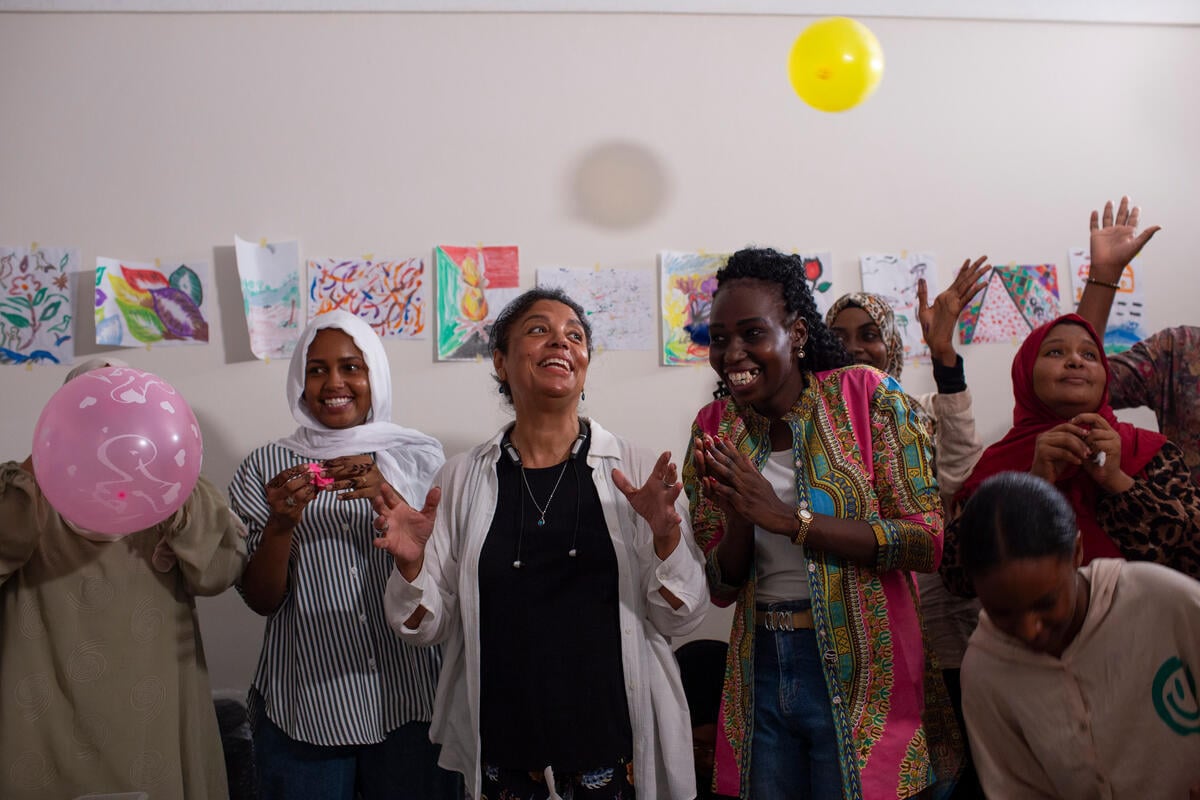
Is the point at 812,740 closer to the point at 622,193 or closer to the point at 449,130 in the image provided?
the point at 622,193

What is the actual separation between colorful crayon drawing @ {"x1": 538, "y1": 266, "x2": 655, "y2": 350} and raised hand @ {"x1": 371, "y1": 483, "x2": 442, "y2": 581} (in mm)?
1166

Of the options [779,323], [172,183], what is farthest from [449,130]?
[779,323]

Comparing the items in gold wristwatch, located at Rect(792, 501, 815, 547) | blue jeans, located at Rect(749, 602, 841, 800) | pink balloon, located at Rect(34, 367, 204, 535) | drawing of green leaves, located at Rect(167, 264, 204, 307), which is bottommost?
blue jeans, located at Rect(749, 602, 841, 800)

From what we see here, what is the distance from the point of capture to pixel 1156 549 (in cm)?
176

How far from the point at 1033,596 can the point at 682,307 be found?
5.31ft

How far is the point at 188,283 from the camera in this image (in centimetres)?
283

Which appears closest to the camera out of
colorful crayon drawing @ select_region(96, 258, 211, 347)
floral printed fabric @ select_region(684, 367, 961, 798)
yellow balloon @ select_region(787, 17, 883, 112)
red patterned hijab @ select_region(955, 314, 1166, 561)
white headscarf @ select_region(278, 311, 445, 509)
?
floral printed fabric @ select_region(684, 367, 961, 798)

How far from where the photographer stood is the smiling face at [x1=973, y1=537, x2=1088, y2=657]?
1433mm

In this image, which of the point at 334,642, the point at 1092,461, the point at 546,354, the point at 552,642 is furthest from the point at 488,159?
the point at 1092,461

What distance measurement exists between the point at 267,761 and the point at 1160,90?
3380mm

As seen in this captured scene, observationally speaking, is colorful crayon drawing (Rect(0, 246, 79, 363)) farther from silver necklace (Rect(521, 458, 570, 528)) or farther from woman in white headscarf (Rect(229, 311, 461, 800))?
silver necklace (Rect(521, 458, 570, 528))

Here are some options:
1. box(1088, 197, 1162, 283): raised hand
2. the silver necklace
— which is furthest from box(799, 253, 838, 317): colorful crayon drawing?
the silver necklace

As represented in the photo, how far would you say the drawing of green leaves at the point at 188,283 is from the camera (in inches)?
111

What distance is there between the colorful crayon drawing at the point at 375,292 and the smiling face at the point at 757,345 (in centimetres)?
128
